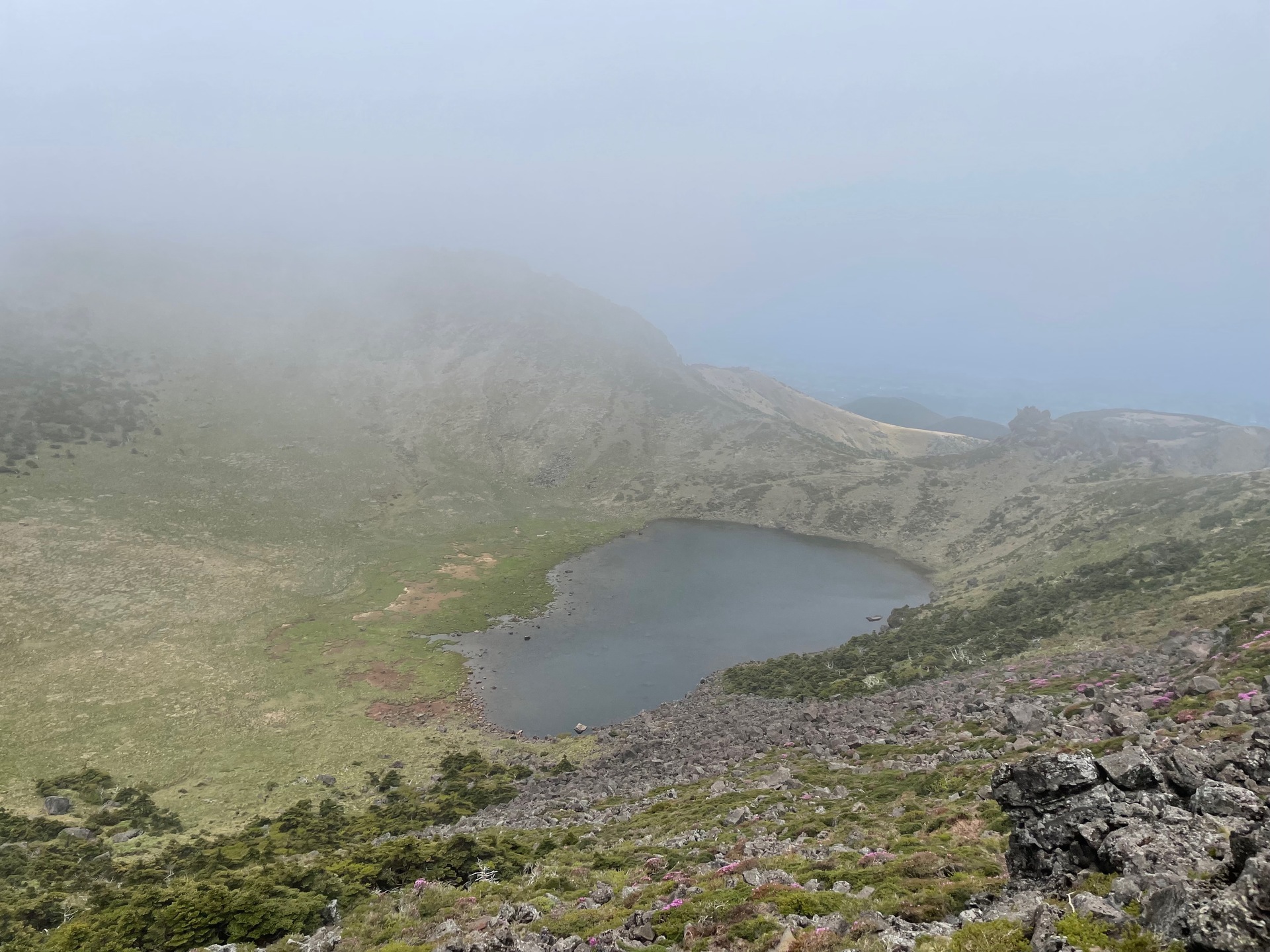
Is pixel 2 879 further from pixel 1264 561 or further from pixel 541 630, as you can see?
pixel 1264 561

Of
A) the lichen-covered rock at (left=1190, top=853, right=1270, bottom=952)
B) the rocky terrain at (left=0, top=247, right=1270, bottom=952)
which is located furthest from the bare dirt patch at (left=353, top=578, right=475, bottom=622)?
the lichen-covered rock at (left=1190, top=853, right=1270, bottom=952)

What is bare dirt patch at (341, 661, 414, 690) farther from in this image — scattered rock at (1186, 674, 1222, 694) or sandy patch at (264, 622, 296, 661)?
scattered rock at (1186, 674, 1222, 694)

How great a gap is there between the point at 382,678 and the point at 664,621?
3577 centimetres

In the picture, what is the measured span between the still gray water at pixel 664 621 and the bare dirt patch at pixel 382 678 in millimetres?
7798

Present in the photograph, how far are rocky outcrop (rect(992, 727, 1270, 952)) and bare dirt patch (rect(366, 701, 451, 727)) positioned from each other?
50.5m

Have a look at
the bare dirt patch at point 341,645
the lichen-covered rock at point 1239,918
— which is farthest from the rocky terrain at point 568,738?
the bare dirt patch at point 341,645

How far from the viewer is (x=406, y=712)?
5459cm

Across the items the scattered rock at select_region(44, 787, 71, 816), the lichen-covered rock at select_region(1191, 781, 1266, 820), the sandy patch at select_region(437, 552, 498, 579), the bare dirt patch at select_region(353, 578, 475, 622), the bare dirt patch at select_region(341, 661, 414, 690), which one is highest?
the lichen-covered rock at select_region(1191, 781, 1266, 820)

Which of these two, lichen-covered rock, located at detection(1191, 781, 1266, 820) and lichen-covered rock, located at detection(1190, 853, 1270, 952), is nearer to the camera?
lichen-covered rock, located at detection(1190, 853, 1270, 952)

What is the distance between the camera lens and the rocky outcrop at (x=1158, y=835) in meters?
8.60

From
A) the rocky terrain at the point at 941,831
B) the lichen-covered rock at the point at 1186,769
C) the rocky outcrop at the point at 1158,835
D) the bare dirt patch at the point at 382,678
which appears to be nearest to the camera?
the rocky outcrop at the point at 1158,835

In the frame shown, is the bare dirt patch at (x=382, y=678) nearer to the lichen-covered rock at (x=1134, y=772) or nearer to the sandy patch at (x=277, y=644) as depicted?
the sandy patch at (x=277, y=644)

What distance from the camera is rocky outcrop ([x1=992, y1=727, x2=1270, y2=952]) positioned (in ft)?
28.2

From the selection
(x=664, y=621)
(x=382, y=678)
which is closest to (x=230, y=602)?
(x=382, y=678)
